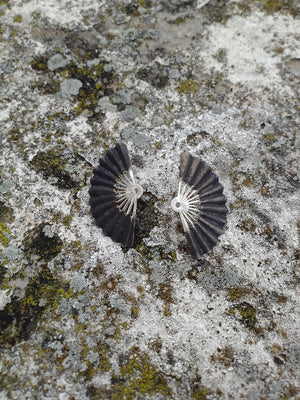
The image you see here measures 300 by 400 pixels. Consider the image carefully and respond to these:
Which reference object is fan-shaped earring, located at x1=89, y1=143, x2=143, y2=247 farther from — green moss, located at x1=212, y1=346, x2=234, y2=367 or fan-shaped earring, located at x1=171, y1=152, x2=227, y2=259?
green moss, located at x1=212, y1=346, x2=234, y2=367

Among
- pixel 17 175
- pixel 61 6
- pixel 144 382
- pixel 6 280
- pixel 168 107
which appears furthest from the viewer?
pixel 61 6

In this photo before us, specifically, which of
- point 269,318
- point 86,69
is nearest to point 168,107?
point 86,69

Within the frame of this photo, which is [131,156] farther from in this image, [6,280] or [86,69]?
[6,280]

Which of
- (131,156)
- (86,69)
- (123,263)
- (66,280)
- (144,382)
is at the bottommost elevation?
(144,382)

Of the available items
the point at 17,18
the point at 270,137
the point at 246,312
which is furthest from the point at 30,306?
the point at 17,18

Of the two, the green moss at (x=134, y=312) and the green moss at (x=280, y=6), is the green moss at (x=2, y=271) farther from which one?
the green moss at (x=280, y=6)

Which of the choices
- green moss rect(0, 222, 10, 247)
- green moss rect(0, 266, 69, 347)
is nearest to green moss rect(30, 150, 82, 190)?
green moss rect(0, 222, 10, 247)
